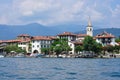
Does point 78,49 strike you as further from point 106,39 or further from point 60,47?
point 106,39

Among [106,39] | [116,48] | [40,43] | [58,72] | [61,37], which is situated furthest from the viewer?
[40,43]

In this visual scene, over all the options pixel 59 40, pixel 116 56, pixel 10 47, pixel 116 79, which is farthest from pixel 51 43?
pixel 116 79

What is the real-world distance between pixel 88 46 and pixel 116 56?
12.4 metres

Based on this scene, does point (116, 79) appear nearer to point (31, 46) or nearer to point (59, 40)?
point (59, 40)

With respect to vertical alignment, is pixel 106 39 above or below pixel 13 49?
above

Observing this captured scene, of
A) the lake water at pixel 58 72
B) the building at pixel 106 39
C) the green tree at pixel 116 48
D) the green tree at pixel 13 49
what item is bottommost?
the lake water at pixel 58 72

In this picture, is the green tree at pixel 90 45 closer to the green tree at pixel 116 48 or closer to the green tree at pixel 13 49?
the green tree at pixel 116 48

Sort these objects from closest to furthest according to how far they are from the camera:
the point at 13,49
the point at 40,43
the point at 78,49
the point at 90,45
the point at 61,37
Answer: the point at 90,45 → the point at 78,49 → the point at 61,37 → the point at 40,43 → the point at 13,49

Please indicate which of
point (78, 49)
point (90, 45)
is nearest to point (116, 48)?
point (78, 49)

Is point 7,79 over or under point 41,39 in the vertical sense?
under

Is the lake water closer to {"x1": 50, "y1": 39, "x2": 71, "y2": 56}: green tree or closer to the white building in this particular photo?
{"x1": 50, "y1": 39, "x2": 71, "y2": 56}: green tree

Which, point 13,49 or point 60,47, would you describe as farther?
point 13,49

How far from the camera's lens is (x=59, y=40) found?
148m

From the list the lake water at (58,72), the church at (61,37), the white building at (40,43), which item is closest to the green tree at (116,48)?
the church at (61,37)
